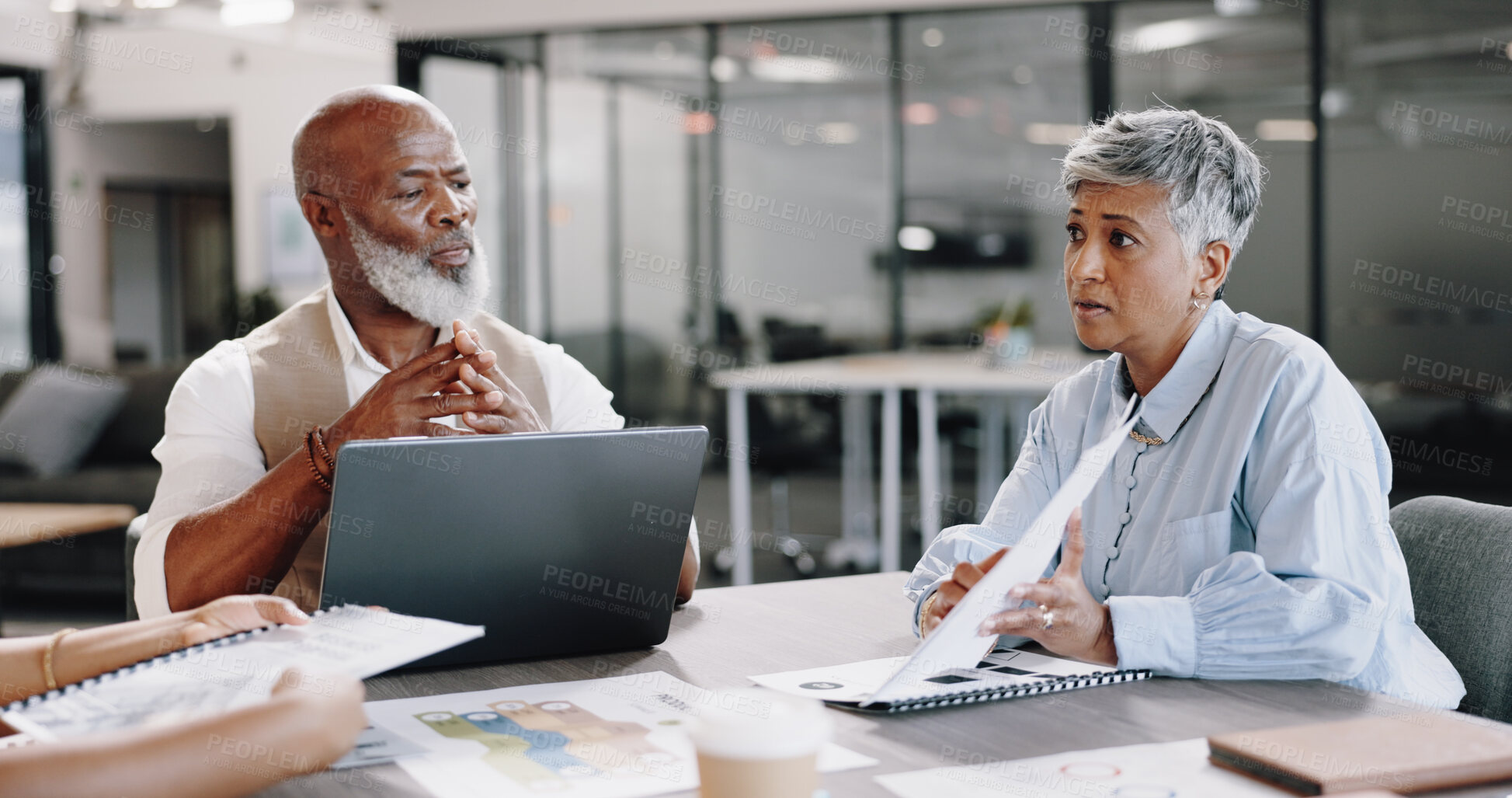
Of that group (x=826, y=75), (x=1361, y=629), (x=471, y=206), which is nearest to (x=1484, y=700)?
(x=1361, y=629)

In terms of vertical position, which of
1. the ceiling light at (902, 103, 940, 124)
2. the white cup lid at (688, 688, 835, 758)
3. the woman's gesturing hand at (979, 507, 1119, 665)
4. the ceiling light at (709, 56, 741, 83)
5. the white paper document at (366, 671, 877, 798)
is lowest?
the white paper document at (366, 671, 877, 798)

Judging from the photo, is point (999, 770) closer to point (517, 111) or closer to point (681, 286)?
point (681, 286)

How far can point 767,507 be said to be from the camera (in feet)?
22.9

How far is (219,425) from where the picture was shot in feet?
5.97

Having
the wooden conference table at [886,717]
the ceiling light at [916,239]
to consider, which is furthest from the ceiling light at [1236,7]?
the wooden conference table at [886,717]

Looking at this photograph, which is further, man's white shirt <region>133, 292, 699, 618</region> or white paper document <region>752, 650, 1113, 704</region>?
man's white shirt <region>133, 292, 699, 618</region>

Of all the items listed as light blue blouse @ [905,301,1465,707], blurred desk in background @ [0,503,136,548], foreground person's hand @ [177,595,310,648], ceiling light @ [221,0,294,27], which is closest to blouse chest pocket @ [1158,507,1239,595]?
light blue blouse @ [905,301,1465,707]

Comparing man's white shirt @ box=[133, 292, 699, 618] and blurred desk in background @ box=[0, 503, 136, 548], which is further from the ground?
man's white shirt @ box=[133, 292, 699, 618]

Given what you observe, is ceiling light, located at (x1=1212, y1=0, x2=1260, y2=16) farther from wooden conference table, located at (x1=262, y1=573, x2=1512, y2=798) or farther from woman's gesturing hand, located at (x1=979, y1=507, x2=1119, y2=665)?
woman's gesturing hand, located at (x1=979, y1=507, x2=1119, y2=665)

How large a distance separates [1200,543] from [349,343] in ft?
4.31

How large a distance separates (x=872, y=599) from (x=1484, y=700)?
0.77 meters

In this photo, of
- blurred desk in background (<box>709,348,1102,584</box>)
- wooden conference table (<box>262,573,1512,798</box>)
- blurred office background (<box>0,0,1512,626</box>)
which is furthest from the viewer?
blurred office background (<box>0,0,1512,626</box>)

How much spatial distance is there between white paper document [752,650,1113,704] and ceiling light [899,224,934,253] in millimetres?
5643

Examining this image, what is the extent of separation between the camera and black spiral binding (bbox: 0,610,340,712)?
91 cm
